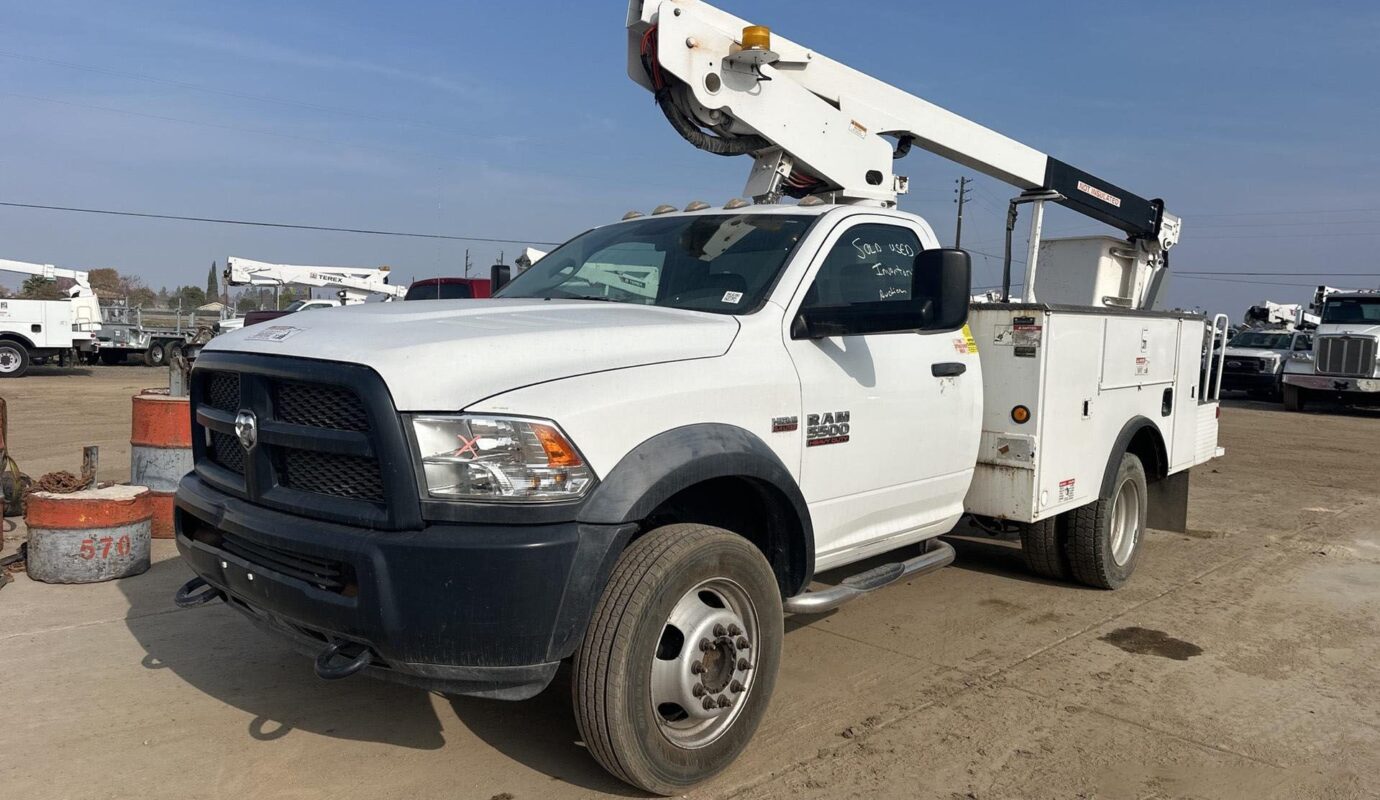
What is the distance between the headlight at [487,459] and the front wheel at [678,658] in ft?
1.36

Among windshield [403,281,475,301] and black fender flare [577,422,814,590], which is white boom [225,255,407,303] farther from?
black fender flare [577,422,814,590]

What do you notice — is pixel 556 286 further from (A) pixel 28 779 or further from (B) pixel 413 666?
(A) pixel 28 779

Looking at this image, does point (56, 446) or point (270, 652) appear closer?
point (270, 652)

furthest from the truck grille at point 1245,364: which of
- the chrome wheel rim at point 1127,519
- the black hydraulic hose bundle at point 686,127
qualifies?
the black hydraulic hose bundle at point 686,127

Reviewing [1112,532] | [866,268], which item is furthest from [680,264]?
[1112,532]

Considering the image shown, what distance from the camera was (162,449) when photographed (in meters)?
6.46

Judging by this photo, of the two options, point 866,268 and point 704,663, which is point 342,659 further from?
point 866,268

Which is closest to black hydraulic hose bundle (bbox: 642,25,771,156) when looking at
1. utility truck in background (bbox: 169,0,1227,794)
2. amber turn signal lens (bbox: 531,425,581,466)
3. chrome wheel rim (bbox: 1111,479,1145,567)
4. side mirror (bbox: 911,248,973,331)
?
utility truck in background (bbox: 169,0,1227,794)

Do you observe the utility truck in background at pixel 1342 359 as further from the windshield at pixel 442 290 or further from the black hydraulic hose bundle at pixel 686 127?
the black hydraulic hose bundle at pixel 686 127

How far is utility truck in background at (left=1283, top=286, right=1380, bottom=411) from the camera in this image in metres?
19.6

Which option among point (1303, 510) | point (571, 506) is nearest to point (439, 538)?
point (571, 506)

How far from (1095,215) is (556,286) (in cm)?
535

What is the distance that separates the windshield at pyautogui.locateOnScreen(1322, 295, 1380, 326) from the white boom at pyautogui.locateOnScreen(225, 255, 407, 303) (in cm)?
2298

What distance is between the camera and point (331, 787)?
3.17 meters
